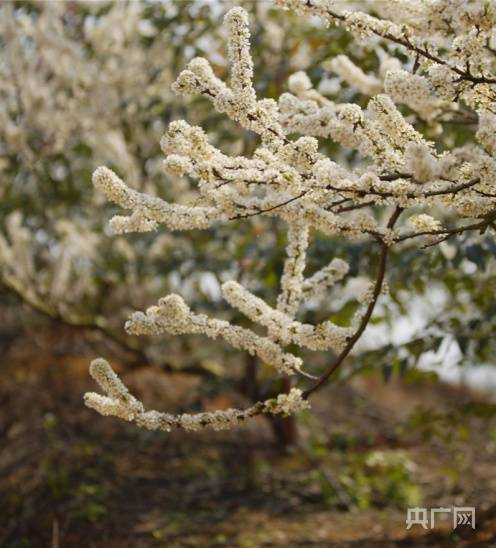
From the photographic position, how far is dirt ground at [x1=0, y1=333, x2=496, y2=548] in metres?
3.55

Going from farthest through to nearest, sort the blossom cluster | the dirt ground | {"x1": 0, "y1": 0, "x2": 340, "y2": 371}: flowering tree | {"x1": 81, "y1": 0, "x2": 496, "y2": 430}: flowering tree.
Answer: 1. {"x1": 0, "y1": 0, "x2": 340, "y2": 371}: flowering tree
2. the dirt ground
3. the blossom cluster
4. {"x1": 81, "y1": 0, "x2": 496, "y2": 430}: flowering tree

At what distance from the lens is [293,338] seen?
211 centimetres

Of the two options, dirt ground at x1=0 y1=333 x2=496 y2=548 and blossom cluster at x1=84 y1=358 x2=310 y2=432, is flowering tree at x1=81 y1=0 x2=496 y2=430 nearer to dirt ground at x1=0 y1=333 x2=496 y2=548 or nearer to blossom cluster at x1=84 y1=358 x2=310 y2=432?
blossom cluster at x1=84 y1=358 x2=310 y2=432

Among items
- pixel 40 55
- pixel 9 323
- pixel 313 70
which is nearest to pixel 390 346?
pixel 313 70

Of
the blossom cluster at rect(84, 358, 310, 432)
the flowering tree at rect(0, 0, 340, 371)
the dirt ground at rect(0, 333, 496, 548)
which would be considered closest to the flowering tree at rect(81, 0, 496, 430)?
the blossom cluster at rect(84, 358, 310, 432)

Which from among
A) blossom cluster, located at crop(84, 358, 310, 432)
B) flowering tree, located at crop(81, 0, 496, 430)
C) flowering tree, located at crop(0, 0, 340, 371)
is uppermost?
flowering tree, located at crop(0, 0, 340, 371)

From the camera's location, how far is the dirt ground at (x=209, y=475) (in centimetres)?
355

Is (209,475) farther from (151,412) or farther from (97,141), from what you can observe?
(151,412)

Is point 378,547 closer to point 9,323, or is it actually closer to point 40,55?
point 40,55

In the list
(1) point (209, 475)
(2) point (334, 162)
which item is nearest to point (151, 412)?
(2) point (334, 162)

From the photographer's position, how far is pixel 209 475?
456 cm

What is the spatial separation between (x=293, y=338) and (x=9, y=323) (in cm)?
519

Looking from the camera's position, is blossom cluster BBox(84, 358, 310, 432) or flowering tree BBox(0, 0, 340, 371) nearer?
blossom cluster BBox(84, 358, 310, 432)

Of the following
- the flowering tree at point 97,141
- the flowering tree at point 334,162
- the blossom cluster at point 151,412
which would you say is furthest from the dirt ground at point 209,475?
the flowering tree at point 334,162
